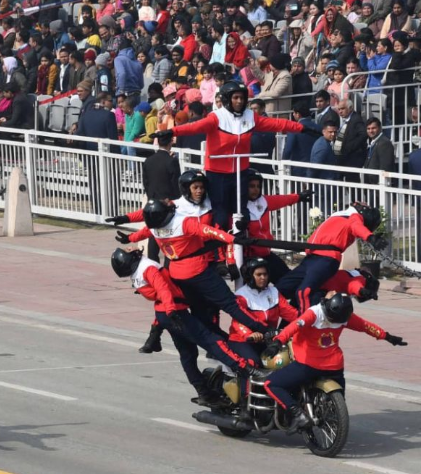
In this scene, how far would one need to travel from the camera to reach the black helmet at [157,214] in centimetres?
1184

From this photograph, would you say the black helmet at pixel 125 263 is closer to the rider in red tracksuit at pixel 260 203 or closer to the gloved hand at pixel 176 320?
the gloved hand at pixel 176 320

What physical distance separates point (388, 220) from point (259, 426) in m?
8.00

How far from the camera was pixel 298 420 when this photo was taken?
10922 millimetres

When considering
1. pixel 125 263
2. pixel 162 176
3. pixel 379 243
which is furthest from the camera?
pixel 162 176

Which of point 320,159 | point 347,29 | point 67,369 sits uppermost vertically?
point 347,29

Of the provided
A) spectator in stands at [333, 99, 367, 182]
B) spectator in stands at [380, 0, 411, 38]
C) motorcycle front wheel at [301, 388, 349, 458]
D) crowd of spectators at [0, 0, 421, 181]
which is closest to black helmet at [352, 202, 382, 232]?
motorcycle front wheel at [301, 388, 349, 458]

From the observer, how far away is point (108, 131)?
76.6 ft

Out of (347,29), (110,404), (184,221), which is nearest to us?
(184,221)

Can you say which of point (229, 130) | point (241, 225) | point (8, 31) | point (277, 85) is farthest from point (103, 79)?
point (241, 225)

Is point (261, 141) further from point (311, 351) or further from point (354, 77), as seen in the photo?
point (311, 351)

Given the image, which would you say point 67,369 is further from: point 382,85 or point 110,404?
point 382,85

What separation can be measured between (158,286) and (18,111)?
558 inches

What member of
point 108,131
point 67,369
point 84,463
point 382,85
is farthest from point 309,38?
point 84,463

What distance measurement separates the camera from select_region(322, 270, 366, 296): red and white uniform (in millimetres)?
11859
